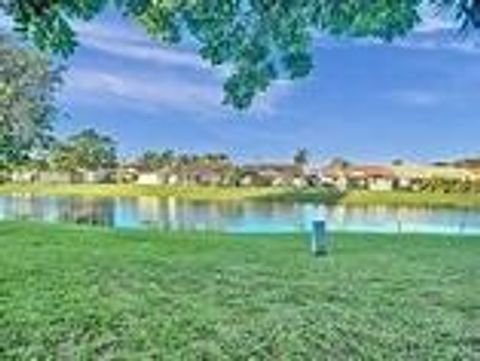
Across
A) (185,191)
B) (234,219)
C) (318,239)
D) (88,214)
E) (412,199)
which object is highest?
(185,191)

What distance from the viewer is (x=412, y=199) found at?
16438cm

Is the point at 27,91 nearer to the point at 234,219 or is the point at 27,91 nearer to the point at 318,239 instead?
the point at 318,239

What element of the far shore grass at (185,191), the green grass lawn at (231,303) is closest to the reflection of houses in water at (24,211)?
the far shore grass at (185,191)

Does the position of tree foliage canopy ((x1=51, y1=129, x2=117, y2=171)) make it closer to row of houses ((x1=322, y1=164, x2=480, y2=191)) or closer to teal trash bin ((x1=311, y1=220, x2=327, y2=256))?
row of houses ((x1=322, y1=164, x2=480, y2=191))

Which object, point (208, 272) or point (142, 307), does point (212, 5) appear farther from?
point (208, 272)

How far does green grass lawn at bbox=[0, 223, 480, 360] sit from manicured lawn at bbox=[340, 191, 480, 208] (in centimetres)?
11803

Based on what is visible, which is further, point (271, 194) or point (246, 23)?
point (271, 194)

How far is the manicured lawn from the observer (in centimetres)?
15750

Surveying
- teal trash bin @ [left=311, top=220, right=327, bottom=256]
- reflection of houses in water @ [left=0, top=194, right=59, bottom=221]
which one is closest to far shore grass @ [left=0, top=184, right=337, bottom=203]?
reflection of houses in water @ [left=0, top=194, right=59, bottom=221]

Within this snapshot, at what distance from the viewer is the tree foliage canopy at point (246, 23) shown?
12.8 metres

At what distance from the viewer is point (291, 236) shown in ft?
165

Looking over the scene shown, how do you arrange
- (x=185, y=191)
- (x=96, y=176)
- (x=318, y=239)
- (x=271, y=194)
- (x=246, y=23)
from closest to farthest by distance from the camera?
(x=246, y=23), (x=318, y=239), (x=271, y=194), (x=185, y=191), (x=96, y=176)

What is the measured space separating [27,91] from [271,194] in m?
117

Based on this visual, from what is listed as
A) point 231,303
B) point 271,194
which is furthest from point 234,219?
point 271,194
